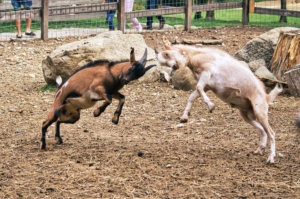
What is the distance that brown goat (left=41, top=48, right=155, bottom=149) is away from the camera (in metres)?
6.97

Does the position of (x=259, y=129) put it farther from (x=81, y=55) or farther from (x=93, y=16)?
(x=93, y=16)

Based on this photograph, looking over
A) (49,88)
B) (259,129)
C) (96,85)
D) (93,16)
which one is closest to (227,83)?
(259,129)

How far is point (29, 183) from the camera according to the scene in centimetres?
611

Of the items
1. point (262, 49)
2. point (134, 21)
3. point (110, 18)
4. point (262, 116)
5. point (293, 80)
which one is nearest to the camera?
point (262, 116)

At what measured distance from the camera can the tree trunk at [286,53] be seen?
421 inches

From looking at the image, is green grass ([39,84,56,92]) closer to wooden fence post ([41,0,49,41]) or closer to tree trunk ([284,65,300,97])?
wooden fence post ([41,0,49,41])

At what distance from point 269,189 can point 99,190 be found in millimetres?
1532

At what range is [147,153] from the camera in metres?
7.09

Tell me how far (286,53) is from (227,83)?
163 inches

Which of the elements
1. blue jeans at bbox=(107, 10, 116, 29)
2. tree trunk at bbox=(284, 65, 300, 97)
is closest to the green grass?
tree trunk at bbox=(284, 65, 300, 97)

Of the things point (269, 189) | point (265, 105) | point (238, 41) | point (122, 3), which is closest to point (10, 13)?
point (122, 3)

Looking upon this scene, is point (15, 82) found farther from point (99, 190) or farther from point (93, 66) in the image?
point (99, 190)

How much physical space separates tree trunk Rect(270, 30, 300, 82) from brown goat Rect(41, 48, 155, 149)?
Result: 4329mm

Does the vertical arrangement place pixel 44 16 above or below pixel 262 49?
above
